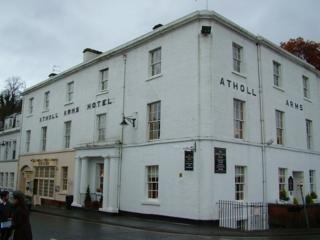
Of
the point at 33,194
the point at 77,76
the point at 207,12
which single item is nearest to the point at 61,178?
the point at 33,194

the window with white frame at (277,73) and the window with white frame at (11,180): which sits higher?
the window with white frame at (277,73)

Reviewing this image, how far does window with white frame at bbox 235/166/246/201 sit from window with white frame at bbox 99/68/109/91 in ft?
35.4

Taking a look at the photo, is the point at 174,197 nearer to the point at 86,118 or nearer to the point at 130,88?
the point at 130,88

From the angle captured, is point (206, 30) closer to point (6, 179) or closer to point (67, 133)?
point (67, 133)

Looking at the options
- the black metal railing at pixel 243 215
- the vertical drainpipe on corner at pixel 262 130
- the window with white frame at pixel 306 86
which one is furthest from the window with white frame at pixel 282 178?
the window with white frame at pixel 306 86

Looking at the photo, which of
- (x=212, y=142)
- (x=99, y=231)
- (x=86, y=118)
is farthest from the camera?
(x=86, y=118)

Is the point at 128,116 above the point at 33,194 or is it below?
above

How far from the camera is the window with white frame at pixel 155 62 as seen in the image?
22.8 meters

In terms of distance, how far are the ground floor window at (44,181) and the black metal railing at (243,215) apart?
16.5 meters

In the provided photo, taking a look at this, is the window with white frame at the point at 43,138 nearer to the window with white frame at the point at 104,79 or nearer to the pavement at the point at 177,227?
the window with white frame at the point at 104,79

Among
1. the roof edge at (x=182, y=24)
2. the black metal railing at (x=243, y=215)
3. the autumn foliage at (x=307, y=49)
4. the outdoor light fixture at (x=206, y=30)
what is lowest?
the black metal railing at (x=243, y=215)

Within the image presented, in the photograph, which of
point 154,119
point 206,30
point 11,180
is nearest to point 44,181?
point 11,180

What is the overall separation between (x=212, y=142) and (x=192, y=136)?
107 centimetres

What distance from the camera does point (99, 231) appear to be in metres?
16.2
